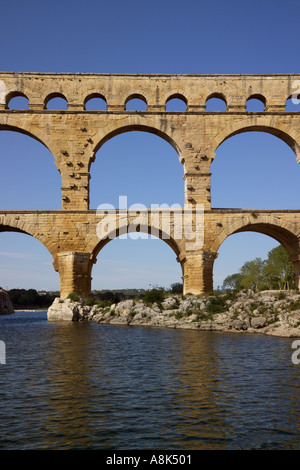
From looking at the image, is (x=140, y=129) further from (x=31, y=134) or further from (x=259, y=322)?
(x=259, y=322)

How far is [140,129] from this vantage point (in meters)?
21.8

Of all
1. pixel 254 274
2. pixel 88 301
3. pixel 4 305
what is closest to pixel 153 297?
pixel 88 301

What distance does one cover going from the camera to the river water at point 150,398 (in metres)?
4.48

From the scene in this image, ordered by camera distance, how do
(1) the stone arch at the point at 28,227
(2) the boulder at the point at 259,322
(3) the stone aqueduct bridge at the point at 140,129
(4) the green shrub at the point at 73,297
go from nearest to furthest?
A: (2) the boulder at the point at 259,322, (4) the green shrub at the point at 73,297, (1) the stone arch at the point at 28,227, (3) the stone aqueduct bridge at the point at 140,129

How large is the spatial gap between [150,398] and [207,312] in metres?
11.0

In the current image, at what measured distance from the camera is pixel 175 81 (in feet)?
70.0

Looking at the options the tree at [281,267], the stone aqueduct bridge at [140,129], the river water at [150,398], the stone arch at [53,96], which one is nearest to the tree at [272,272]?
the tree at [281,267]

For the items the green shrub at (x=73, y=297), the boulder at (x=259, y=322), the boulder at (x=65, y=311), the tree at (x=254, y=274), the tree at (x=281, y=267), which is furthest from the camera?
the tree at (x=254, y=274)

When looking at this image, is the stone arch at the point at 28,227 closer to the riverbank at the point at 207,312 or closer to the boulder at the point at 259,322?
the riverbank at the point at 207,312

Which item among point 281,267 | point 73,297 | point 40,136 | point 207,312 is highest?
point 40,136

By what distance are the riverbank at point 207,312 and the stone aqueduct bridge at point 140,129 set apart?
4.60 feet

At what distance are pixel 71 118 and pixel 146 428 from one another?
1901 cm
